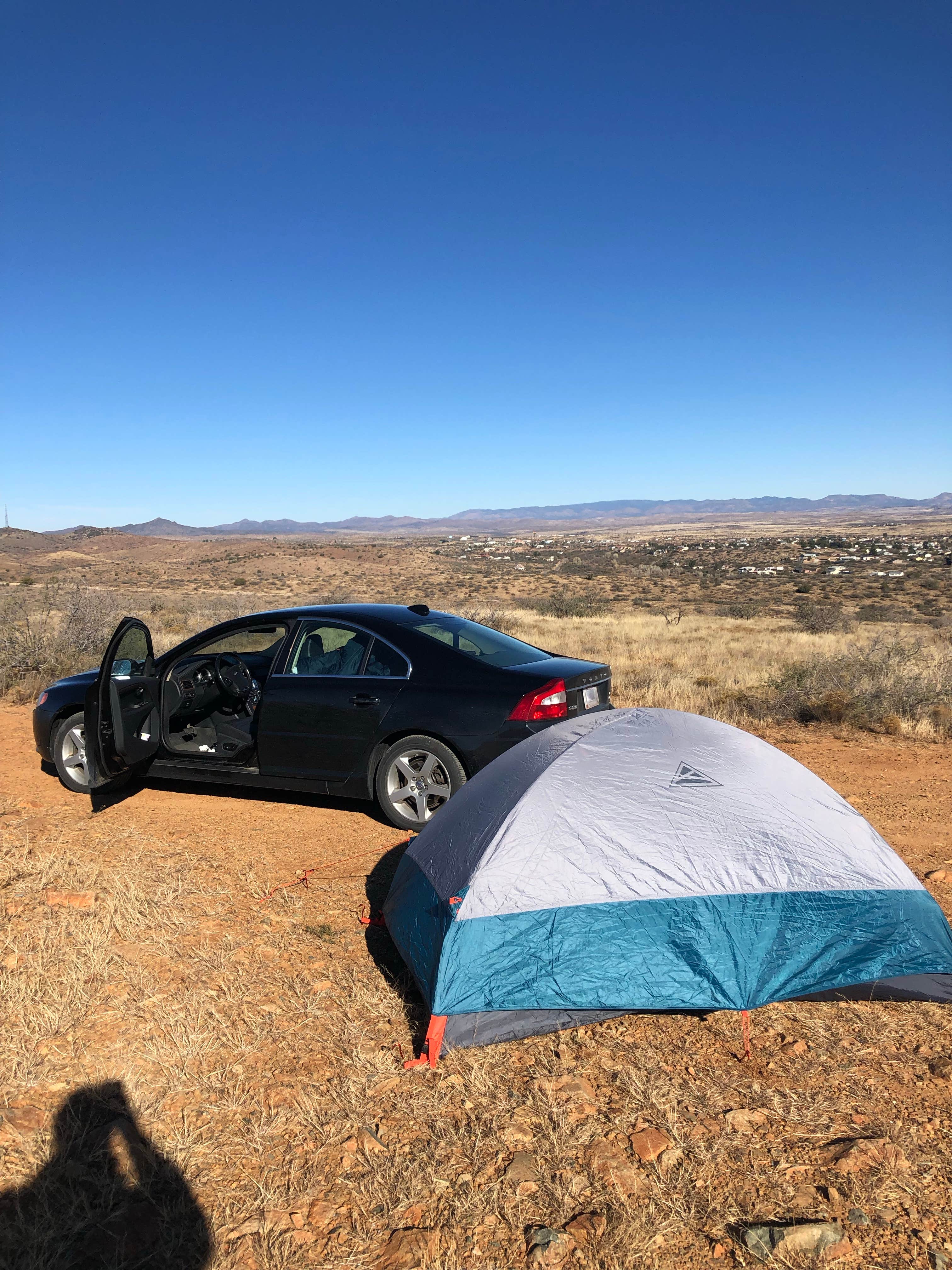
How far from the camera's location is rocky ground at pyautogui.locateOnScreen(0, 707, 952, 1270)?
2574 mm

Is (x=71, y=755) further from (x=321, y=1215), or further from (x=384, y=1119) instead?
(x=321, y=1215)

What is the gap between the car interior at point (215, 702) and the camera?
21.3ft

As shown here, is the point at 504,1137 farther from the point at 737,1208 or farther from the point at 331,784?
the point at 331,784

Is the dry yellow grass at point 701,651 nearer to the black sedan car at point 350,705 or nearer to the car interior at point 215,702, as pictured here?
the black sedan car at point 350,705

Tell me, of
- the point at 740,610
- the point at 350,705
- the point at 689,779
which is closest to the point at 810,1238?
the point at 689,779

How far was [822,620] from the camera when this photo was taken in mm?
23891

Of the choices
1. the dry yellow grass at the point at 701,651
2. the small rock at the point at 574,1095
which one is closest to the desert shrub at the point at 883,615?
the dry yellow grass at the point at 701,651

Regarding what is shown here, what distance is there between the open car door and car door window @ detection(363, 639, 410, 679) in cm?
160

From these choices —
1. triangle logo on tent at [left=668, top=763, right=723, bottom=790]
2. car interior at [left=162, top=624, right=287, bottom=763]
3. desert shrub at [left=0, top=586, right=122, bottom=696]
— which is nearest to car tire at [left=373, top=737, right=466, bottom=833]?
car interior at [left=162, top=624, right=287, bottom=763]

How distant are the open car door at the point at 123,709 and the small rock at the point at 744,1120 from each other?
4.41 metres

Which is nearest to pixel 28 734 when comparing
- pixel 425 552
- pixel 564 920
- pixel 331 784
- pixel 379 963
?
pixel 331 784

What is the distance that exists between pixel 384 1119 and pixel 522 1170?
57 cm

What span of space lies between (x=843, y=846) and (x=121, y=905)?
3844mm

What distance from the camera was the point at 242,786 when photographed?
23.0 feet
